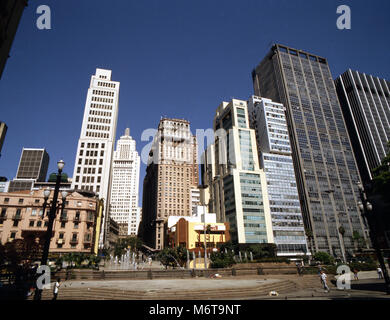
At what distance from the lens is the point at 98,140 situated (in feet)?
294

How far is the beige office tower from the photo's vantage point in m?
117

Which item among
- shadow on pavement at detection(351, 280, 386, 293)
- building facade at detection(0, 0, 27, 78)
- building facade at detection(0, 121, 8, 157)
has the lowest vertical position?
shadow on pavement at detection(351, 280, 386, 293)

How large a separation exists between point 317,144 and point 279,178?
36518 mm

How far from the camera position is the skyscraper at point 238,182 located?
7906 cm

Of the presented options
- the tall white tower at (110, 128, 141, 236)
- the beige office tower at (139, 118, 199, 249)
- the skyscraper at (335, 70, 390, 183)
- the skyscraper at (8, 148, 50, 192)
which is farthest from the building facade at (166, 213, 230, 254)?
the skyscraper at (8, 148, 50, 192)

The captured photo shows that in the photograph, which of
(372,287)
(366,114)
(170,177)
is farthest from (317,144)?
(372,287)

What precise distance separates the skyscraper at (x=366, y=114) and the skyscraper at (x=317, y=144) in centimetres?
2130

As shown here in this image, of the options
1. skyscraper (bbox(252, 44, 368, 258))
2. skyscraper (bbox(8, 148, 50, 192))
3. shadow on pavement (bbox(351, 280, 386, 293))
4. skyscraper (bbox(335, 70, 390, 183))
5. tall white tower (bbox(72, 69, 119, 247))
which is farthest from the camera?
skyscraper (bbox(8, 148, 50, 192))

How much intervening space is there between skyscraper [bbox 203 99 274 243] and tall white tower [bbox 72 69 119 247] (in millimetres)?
43732

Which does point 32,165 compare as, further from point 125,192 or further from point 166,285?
point 166,285

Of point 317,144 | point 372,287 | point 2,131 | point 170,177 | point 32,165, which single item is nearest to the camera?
→ point 2,131

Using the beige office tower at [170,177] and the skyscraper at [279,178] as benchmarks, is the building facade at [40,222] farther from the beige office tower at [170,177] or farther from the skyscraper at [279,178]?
the skyscraper at [279,178]

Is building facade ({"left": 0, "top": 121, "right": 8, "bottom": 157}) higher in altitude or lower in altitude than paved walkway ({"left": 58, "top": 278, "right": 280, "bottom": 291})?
higher

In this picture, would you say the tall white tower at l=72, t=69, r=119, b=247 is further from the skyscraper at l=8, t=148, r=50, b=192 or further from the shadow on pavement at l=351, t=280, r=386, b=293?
the skyscraper at l=8, t=148, r=50, b=192
